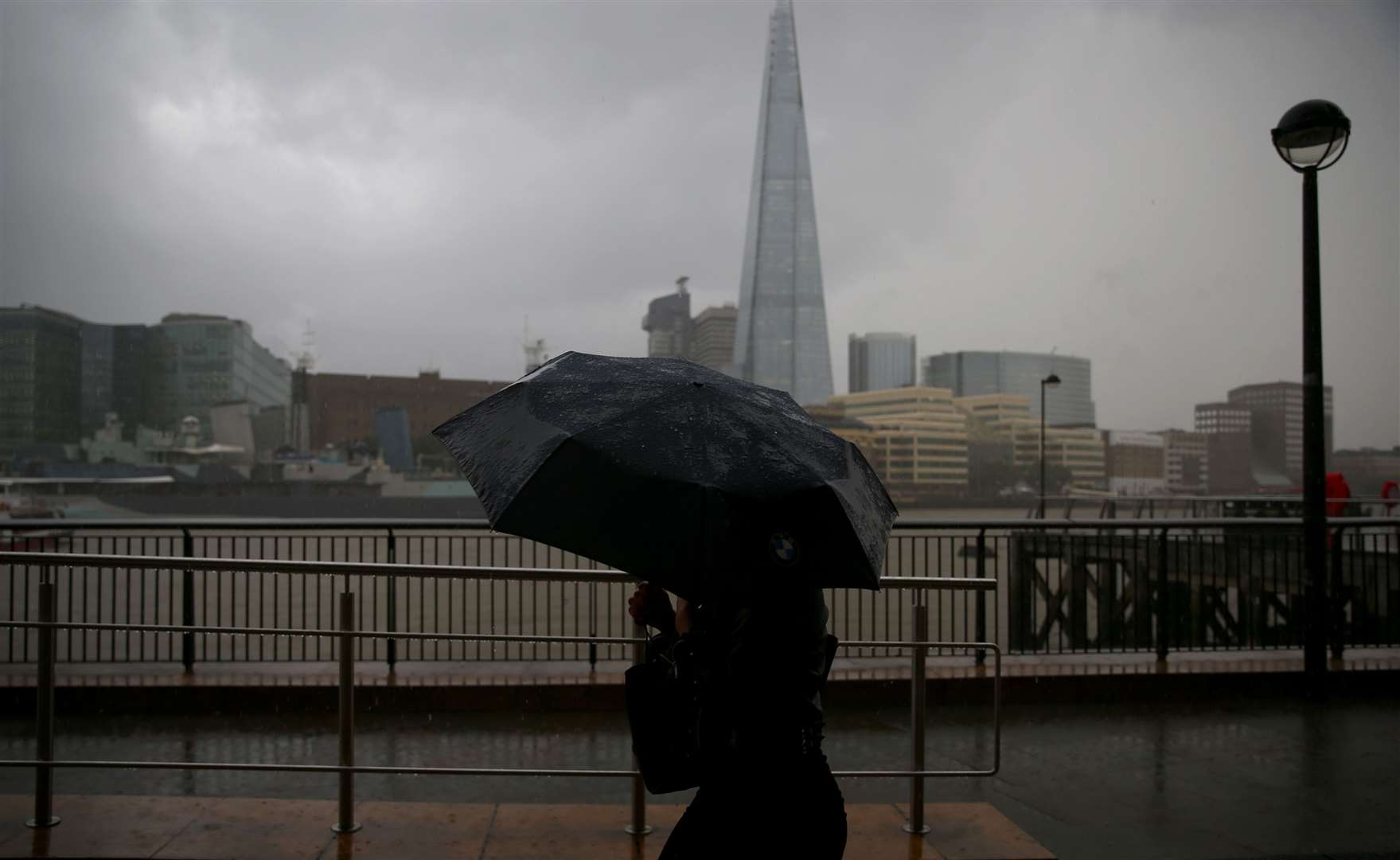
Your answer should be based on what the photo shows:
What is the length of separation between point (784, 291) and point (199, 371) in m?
65.8

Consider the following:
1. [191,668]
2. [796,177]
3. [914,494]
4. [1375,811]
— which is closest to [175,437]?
[796,177]

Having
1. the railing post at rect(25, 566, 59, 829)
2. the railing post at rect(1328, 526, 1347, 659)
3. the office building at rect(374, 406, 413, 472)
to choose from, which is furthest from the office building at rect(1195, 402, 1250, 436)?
the office building at rect(374, 406, 413, 472)

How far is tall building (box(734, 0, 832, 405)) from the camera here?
54.8 meters

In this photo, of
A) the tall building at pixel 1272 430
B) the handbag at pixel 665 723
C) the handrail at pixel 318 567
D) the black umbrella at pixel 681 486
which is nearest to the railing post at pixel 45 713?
the handrail at pixel 318 567

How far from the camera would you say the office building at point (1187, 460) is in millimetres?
58219

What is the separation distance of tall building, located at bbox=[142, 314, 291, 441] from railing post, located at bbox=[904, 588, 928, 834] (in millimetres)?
94675

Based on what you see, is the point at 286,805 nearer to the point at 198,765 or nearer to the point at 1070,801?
the point at 198,765

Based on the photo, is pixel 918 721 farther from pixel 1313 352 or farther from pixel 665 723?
pixel 1313 352

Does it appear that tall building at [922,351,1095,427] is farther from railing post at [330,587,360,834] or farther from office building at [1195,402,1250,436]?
railing post at [330,587,360,834]

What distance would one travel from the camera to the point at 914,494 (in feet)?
163

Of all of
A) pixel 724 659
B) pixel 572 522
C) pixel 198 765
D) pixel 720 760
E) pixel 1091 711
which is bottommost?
pixel 1091 711

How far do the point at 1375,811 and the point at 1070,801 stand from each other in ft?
5.20

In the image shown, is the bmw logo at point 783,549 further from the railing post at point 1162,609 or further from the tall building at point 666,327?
the tall building at point 666,327

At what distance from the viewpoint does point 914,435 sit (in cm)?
4650
